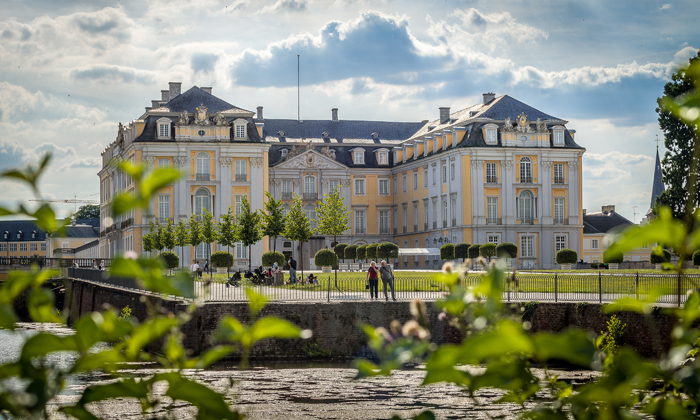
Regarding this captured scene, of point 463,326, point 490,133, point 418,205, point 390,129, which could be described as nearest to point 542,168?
point 490,133

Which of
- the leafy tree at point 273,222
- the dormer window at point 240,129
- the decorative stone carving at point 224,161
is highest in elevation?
the dormer window at point 240,129

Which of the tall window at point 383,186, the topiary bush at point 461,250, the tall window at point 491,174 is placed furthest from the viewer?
the tall window at point 383,186

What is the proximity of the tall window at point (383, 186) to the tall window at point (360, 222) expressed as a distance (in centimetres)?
268

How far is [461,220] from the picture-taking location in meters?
67.2

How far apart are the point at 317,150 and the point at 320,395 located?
60.7m

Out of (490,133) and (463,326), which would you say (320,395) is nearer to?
(463,326)

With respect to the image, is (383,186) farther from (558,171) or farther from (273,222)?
(273,222)

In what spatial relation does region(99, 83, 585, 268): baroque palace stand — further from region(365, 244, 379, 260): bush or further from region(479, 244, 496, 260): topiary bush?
region(365, 244, 379, 260): bush

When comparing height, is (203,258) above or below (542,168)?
below

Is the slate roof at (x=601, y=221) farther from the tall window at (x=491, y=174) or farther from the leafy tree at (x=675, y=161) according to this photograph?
the leafy tree at (x=675, y=161)

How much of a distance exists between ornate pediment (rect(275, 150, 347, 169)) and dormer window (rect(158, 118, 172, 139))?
12.0 metres

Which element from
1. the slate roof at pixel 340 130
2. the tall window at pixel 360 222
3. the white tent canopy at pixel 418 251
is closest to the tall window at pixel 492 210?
the white tent canopy at pixel 418 251

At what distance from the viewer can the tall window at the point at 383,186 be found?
79812 millimetres

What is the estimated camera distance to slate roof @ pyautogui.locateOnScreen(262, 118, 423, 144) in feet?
266
